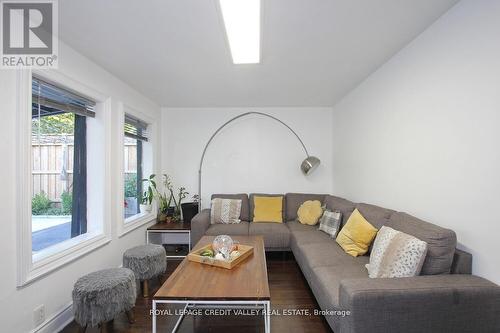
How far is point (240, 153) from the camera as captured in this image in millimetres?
4023

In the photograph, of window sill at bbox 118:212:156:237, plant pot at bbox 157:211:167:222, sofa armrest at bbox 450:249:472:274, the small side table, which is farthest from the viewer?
plant pot at bbox 157:211:167:222

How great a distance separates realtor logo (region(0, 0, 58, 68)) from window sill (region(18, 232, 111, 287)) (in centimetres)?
139

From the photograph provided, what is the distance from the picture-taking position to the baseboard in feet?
5.65

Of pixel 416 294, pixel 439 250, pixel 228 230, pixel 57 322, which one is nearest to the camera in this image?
pixel 416 294

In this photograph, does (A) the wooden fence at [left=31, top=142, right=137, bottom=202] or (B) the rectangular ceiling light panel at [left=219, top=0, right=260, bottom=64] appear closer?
(B) the rectangular ceiling light panel at [left=219, top=0, right=260, bottom=64]

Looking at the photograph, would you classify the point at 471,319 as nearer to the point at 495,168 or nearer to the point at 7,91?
the point at 495,168

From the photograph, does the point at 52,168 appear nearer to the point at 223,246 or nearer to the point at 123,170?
the point at 123,170

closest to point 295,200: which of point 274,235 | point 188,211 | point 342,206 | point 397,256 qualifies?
point 274,235

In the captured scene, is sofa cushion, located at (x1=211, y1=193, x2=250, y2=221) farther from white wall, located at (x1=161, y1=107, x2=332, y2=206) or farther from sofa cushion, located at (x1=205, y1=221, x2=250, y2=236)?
sofa cushion, located at (x1=205, y1=221, x2=250, y2=236)

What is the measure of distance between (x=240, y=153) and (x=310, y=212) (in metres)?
1.51

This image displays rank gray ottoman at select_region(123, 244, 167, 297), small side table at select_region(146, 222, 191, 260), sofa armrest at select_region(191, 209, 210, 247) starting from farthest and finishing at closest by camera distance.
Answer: small side table at select_region(146, 222, 191, 260) < sofa armrest at select_region(191, 209, 210, 247) < gray ottoman at select_region(123, 244, 167, 297)

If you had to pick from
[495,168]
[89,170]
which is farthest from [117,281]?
[495,168]

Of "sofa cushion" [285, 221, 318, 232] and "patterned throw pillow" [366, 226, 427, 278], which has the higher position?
"patterned throw pillow" [366, 226, 427, 278]

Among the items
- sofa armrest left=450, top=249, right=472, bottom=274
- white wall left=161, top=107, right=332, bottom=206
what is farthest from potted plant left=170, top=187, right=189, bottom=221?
sofa armrest left=450, top=249, right=472, bottom=274
